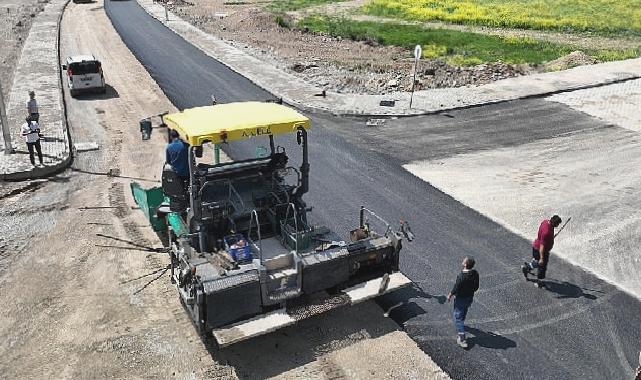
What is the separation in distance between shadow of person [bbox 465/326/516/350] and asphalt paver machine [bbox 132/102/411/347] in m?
1.29

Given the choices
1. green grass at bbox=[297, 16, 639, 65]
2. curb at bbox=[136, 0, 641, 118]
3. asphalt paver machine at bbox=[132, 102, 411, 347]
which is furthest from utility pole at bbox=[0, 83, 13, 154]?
green grass at bbox=[297, 16, 639, 65]

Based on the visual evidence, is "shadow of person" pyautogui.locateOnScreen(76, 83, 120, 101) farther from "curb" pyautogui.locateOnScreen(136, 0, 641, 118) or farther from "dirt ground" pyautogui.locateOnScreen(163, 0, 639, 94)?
"dirt ground" pyautogui.locateOnScreen(163, 0, 639, 94)

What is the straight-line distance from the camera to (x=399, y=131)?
1802cm

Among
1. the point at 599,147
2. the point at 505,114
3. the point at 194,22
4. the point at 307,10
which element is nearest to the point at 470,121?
the point at 505,114

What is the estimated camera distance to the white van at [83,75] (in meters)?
20.8

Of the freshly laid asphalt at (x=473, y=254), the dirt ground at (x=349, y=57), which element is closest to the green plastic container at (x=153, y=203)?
the freshly laid asphalt at (x=473, y=254)

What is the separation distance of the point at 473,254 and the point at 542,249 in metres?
1.52

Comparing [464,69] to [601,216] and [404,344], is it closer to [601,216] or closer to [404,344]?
[601,216]

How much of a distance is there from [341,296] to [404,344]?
3.80 feet

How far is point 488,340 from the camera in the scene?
28.5ft

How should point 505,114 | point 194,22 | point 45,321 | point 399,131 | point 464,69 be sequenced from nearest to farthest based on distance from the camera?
1. point 45,321
2. point 399,131
3. point 505,114
4. point 464,69
5. point 194,22

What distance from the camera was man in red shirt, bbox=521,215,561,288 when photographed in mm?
9750

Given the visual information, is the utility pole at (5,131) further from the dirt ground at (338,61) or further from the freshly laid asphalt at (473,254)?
the dirt ground at (338,61)

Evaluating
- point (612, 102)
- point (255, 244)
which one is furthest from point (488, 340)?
point (612, 102)
